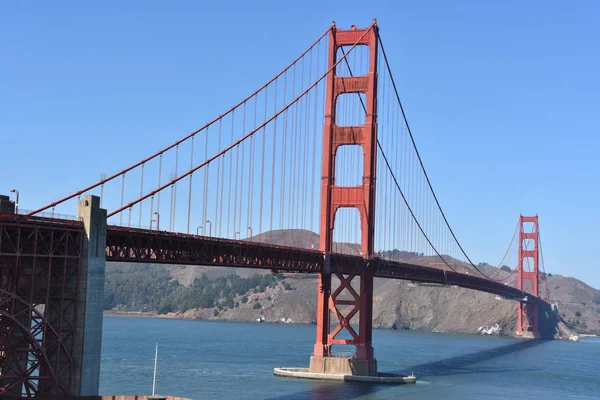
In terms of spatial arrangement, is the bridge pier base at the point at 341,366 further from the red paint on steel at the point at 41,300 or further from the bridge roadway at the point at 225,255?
the red paint on steel at the point at 41,300

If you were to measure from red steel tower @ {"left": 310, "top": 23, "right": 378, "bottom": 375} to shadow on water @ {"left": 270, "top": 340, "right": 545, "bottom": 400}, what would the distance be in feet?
14.8

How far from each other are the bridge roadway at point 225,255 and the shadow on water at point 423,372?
30.6ft

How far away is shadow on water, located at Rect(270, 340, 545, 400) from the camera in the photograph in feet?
205

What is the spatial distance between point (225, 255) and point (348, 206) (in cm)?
2088

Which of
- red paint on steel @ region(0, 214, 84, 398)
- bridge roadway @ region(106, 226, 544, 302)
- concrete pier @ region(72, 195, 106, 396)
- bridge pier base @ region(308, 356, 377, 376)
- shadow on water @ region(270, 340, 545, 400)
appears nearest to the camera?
red paint on steel @ region(0, 214, 84, 398)

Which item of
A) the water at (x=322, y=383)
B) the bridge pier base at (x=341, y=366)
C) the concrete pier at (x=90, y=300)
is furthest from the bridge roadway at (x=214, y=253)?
the water at (x=322, y=383)

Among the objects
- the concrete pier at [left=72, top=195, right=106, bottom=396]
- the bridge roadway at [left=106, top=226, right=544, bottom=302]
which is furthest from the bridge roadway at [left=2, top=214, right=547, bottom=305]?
the concrete pier at [left=72, top=195, right=106, bottom=396]

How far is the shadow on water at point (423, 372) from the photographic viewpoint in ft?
205

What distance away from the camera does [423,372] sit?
283 feet

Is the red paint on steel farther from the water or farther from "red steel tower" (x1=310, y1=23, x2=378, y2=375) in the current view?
"red steel tower" (x1=310, y1=23, x2=378, y2=375)

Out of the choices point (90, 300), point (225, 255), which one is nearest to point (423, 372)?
point (225, 255)

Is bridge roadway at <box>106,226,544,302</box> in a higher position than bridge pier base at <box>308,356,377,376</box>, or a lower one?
higher

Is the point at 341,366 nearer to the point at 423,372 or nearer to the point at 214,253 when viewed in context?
the point at 423,372

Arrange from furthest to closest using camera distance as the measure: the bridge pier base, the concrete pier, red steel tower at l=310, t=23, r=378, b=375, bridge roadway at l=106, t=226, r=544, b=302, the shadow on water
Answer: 1. red steel tower at l=310, t=23, r=378, b=375
2. the bridge pier base
3. the shadow on water
4. bridge roadway at l=106, t=226, r=544, b=302
5. the concrete pier
